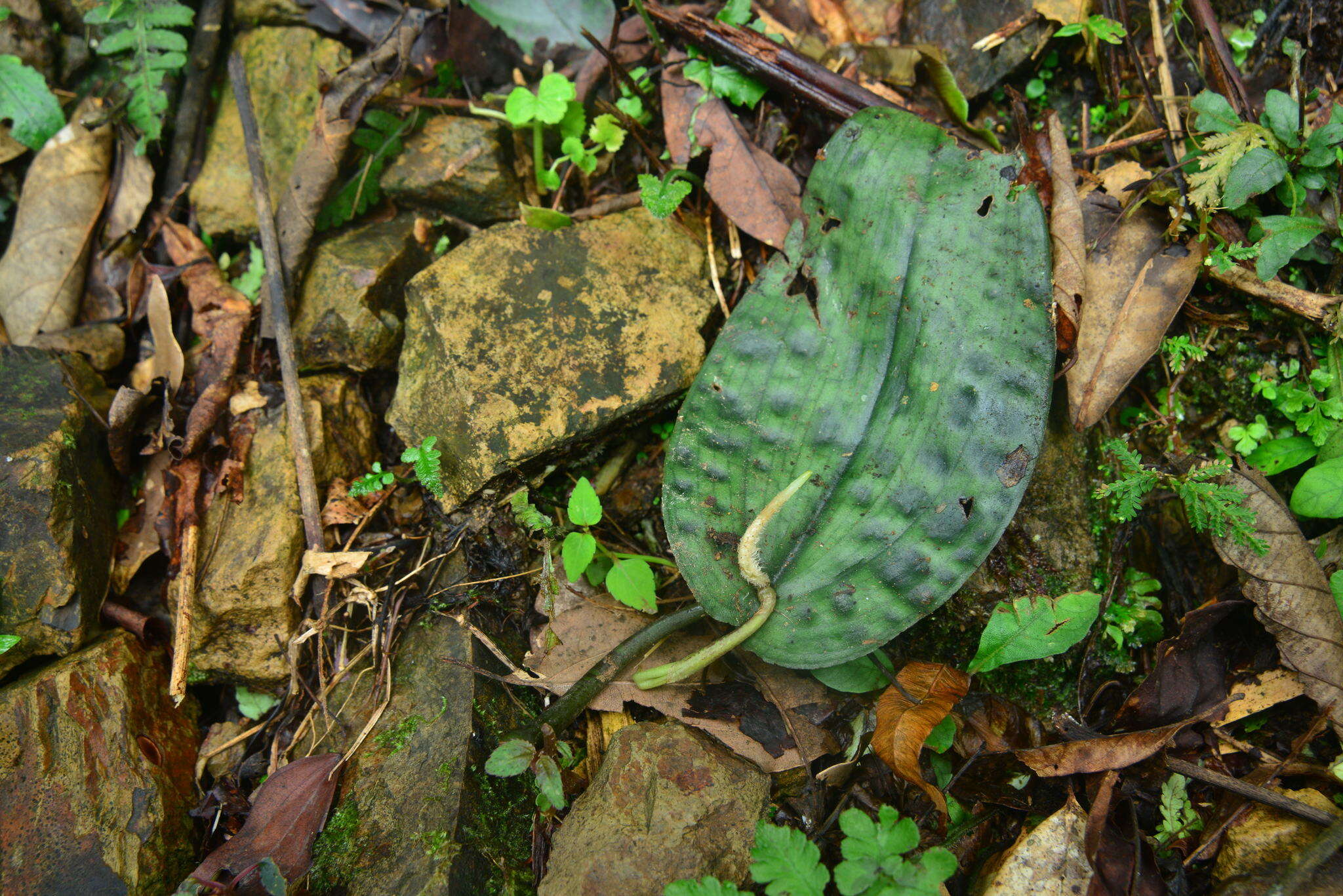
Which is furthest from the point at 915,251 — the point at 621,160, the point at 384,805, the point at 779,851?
the point at 384,805

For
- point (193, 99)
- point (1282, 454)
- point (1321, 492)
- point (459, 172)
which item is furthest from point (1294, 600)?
point (193, 99)

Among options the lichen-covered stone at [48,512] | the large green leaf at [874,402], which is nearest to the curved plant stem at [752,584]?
Result: the large green leaf at [874,402]

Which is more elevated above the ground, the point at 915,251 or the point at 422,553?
the point at 915,251

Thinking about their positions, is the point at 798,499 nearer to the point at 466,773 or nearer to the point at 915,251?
the point at 915,251

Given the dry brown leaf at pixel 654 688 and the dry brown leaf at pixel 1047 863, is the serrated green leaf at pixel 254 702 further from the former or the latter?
the dry brown leaf at pixel 1047 863

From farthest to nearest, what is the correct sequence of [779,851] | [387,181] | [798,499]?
[387,181]
[798,499]
[779,851]

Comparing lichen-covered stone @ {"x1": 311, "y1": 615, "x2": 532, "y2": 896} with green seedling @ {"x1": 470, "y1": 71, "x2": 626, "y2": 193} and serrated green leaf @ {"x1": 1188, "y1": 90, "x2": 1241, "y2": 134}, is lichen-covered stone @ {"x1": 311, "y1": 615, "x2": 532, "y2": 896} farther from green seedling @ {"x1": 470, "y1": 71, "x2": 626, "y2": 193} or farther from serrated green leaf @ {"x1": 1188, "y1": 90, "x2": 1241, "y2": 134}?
serrated green leaf @ {"x1": 1188, "y1": 90, "x2": 1241, "y2": 134}
